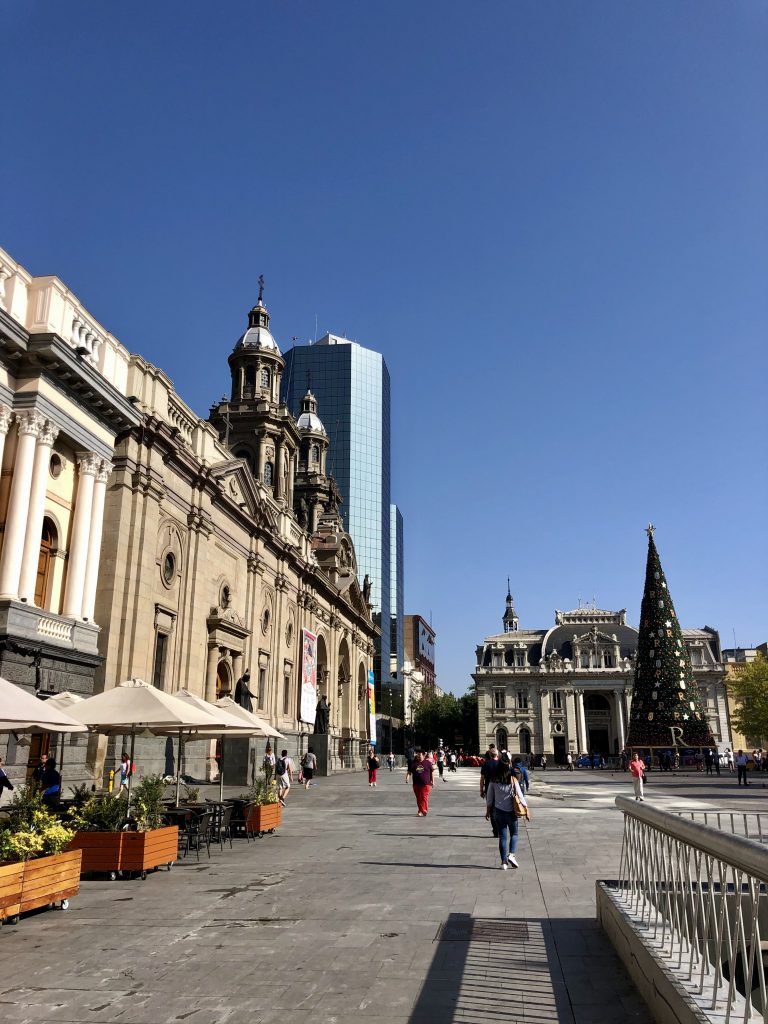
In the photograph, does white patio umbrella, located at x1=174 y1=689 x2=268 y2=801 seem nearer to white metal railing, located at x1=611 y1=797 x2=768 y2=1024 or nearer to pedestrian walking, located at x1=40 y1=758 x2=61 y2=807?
pedestrian walking, located at x1=40 y1=758 x2=61 y2=807

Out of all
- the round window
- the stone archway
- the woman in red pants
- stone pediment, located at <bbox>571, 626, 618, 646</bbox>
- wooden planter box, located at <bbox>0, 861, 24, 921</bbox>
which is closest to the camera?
wooden planter box, located at <bbox>0, 861, 24, 921</bbox>

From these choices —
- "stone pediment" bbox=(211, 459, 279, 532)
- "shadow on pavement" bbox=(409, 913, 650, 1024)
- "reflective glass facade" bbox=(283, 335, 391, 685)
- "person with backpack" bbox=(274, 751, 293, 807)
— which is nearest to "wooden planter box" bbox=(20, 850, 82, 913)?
"shadow on pavement" bbox=(409, 913, 650, 1024)

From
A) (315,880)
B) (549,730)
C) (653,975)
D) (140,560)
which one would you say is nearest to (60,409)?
(140,560)

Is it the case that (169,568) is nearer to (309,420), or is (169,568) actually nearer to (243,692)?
(243,692)

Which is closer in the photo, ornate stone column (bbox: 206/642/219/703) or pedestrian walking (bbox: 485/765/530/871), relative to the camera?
pedestrian walking (bbox: 485/765/530/871)

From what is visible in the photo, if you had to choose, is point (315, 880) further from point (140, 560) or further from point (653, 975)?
point (140, 560)

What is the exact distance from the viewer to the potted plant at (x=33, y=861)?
8.72 m

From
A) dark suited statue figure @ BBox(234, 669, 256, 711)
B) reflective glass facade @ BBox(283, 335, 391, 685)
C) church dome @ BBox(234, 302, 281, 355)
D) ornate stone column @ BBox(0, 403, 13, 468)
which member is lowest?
dark suited statue figure @ BBox(234, 669, 256, 711)

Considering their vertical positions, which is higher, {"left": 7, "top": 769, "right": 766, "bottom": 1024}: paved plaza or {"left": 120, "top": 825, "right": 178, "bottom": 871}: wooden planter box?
{"left": 120, "top": 825, "right": 178, "bottom": 871}: wooden planter box

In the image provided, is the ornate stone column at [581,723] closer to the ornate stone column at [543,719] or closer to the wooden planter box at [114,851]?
the ornate stone column at [543,719]

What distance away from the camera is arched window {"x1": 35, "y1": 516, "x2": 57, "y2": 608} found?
22828mm

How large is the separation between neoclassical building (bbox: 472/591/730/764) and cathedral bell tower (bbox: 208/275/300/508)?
57.3m

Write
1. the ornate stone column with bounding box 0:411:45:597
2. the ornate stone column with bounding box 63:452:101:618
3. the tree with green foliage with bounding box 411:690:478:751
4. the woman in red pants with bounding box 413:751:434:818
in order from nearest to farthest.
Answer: the ornate stone column with bounding box 0:411:45:597 < the woman in red pants with bounding box 413:751:434:818 < the ornate stone column with bounding box 63:452:101:618 < the tree with green foliage with bounding box 411:690:478:751

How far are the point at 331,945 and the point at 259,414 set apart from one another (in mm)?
52057
